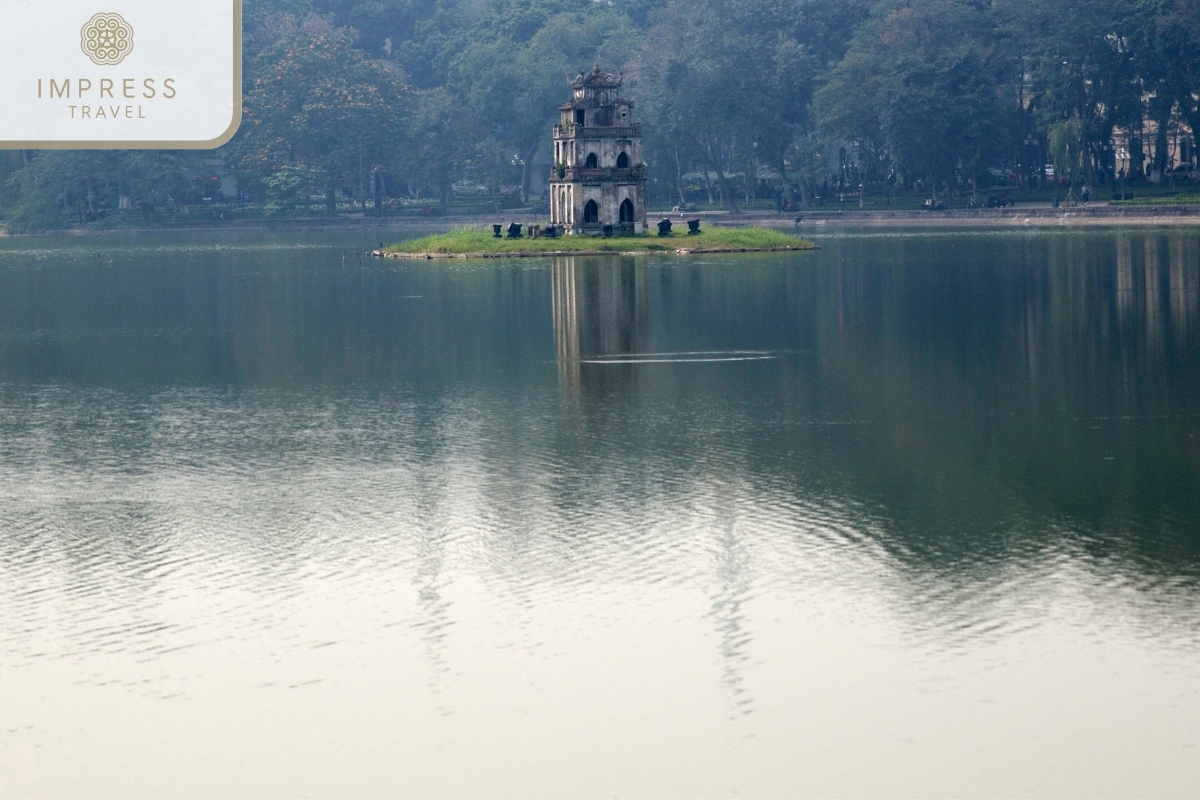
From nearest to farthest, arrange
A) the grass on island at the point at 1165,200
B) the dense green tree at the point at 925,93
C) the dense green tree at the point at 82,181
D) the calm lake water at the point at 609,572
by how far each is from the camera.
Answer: the calm lake water at the point at 609,572, the grass on island at the point at 1165,200, the dense green tree at the point at 925,93, the dense green tree at the point at 82,181

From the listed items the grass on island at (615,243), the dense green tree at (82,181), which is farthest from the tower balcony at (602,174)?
Answer: the dense green tree at (82,181)

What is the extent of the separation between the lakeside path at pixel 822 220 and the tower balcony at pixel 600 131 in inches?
1204

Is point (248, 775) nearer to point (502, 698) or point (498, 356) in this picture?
point (502, 698)

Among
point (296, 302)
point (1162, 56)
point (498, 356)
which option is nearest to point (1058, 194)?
point (1162, 56)

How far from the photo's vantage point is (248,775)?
1359 cm

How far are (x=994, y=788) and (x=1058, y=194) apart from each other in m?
124

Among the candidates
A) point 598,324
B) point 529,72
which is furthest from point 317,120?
point 598,324

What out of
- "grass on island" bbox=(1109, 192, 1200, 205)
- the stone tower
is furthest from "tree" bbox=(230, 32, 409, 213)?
"grass on island" bbox=(1109, 192, 1200, 205)

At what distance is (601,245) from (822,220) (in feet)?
166

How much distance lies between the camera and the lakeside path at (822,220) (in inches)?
4747

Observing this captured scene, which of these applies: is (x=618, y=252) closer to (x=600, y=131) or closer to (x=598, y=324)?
(x=600, y=131)

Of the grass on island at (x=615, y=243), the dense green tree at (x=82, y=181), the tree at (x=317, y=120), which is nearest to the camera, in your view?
the grass on island at (x=615, y=243)

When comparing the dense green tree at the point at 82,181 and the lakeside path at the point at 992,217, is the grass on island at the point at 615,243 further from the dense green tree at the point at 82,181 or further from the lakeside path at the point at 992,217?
the dense green tree at the point at 82,181

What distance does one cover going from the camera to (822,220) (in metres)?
146
